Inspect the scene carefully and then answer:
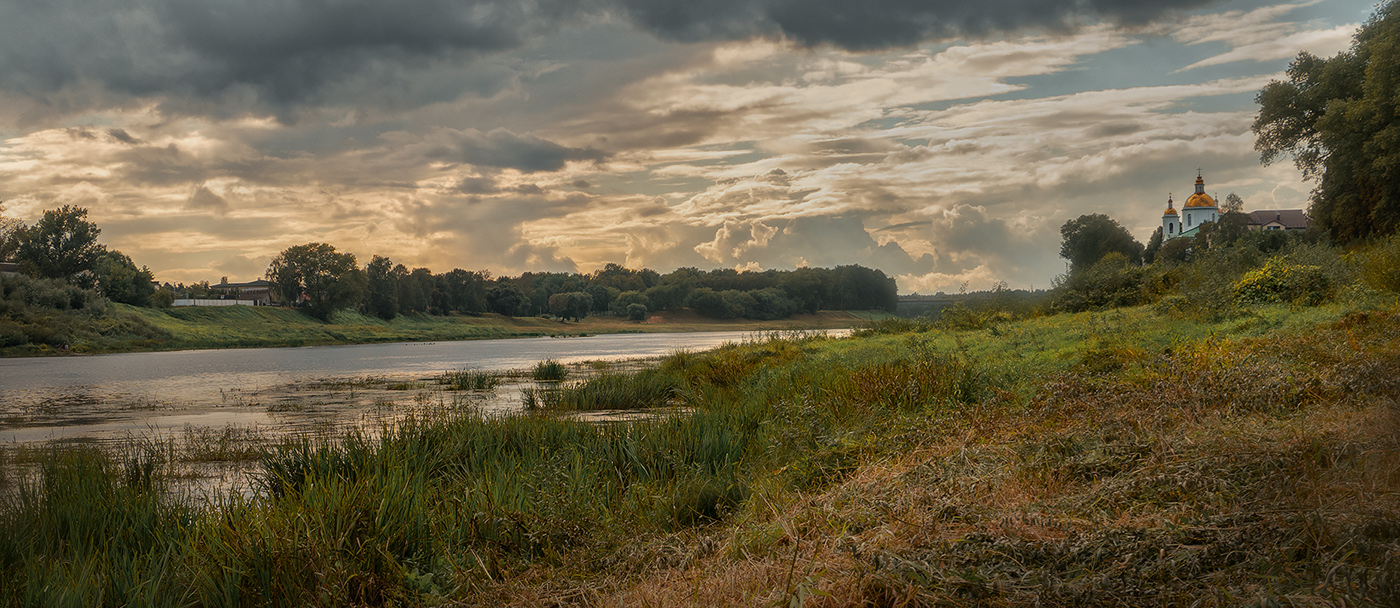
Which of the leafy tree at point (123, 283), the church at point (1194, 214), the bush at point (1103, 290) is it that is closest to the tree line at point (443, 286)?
the leafy tree at point (123, 283)

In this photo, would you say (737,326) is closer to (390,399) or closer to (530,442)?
(390,399)

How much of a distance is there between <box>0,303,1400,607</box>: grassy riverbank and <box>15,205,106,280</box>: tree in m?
103

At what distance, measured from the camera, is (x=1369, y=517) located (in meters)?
3.50

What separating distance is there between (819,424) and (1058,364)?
21.7 ft

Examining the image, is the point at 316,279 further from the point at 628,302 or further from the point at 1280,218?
the point at 1280,218

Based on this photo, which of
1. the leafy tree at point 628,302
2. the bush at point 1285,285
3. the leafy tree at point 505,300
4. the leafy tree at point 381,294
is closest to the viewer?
the bush at point 1285,285

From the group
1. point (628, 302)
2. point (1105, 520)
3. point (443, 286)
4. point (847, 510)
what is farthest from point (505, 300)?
point (1105, 520)

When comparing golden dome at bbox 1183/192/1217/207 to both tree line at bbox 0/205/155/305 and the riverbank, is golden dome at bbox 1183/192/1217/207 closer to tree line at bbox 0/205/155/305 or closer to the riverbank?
the riverbank

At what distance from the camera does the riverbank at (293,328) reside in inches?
2778

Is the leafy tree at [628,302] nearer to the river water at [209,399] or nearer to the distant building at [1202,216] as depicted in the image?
the distant building at [1202,216]

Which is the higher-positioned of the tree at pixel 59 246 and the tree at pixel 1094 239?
the tree at pixel 59 246

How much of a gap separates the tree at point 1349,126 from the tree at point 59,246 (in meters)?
116

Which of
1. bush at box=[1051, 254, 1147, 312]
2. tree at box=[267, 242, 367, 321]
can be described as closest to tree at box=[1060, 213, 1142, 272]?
bush at box=[1051, 254, 1147, 312]

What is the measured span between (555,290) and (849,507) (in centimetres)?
16993
